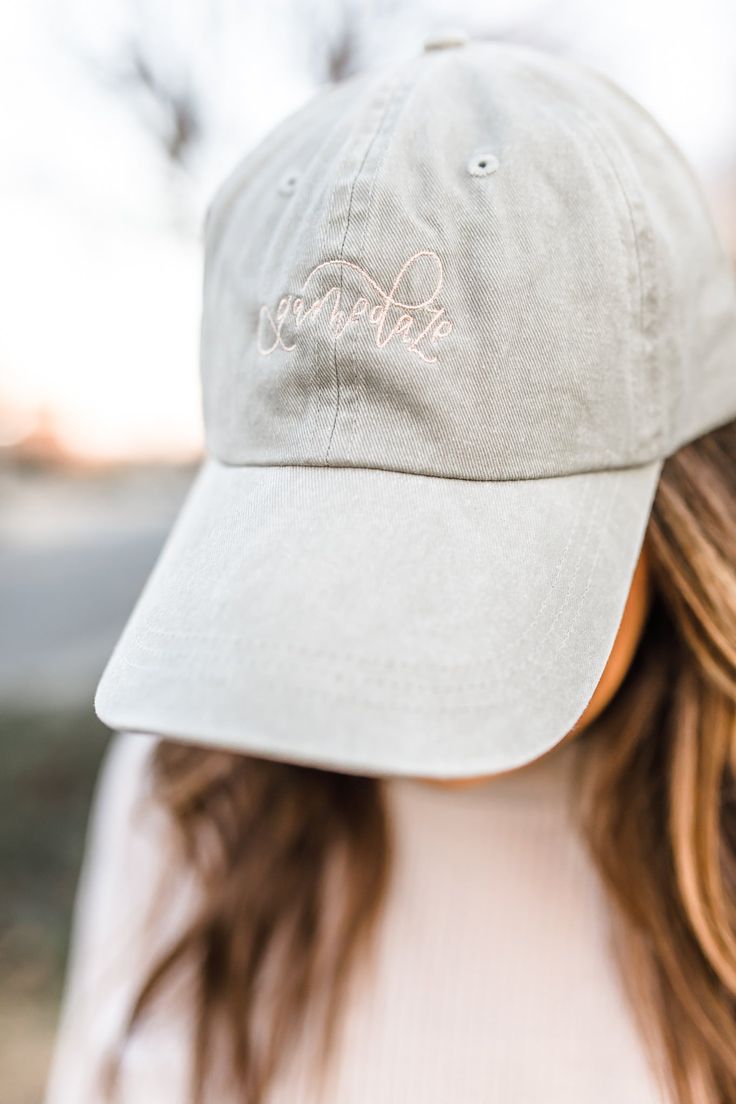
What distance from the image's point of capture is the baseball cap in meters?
0.53

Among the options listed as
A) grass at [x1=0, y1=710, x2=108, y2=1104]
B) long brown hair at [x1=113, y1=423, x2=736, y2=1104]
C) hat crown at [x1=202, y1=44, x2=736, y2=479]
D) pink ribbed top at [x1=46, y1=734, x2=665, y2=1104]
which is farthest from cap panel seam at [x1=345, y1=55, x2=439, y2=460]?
grass at [x1=0, y1=710, x2=108, y2=1104]

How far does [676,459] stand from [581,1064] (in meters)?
0.61

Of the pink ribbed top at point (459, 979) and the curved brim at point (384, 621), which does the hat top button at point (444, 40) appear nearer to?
the curved brim at point (384, 621)

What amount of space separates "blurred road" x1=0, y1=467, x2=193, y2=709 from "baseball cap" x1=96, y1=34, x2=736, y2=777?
4.76ft

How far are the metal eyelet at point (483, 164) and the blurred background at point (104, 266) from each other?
1.77 feet

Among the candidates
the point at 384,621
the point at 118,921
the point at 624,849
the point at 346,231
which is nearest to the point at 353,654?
the point at 384,621

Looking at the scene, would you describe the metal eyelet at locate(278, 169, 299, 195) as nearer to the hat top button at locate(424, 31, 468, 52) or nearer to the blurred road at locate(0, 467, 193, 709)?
the hat top button at locate(424, 31, 468, 52)

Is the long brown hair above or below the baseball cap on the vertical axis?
below

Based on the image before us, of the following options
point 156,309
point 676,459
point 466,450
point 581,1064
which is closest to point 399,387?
point 466,450

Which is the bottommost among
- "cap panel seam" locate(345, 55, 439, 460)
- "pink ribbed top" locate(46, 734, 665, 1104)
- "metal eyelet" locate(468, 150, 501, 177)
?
"pink ribbed top" locate(46, 734, 665, 1104)

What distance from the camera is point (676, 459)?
710 mm

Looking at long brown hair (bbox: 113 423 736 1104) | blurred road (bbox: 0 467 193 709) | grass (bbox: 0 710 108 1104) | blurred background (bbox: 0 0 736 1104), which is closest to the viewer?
long brown hair (bbox: 113 423 736 1104)

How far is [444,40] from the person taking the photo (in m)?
0.75

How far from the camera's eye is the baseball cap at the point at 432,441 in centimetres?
53
